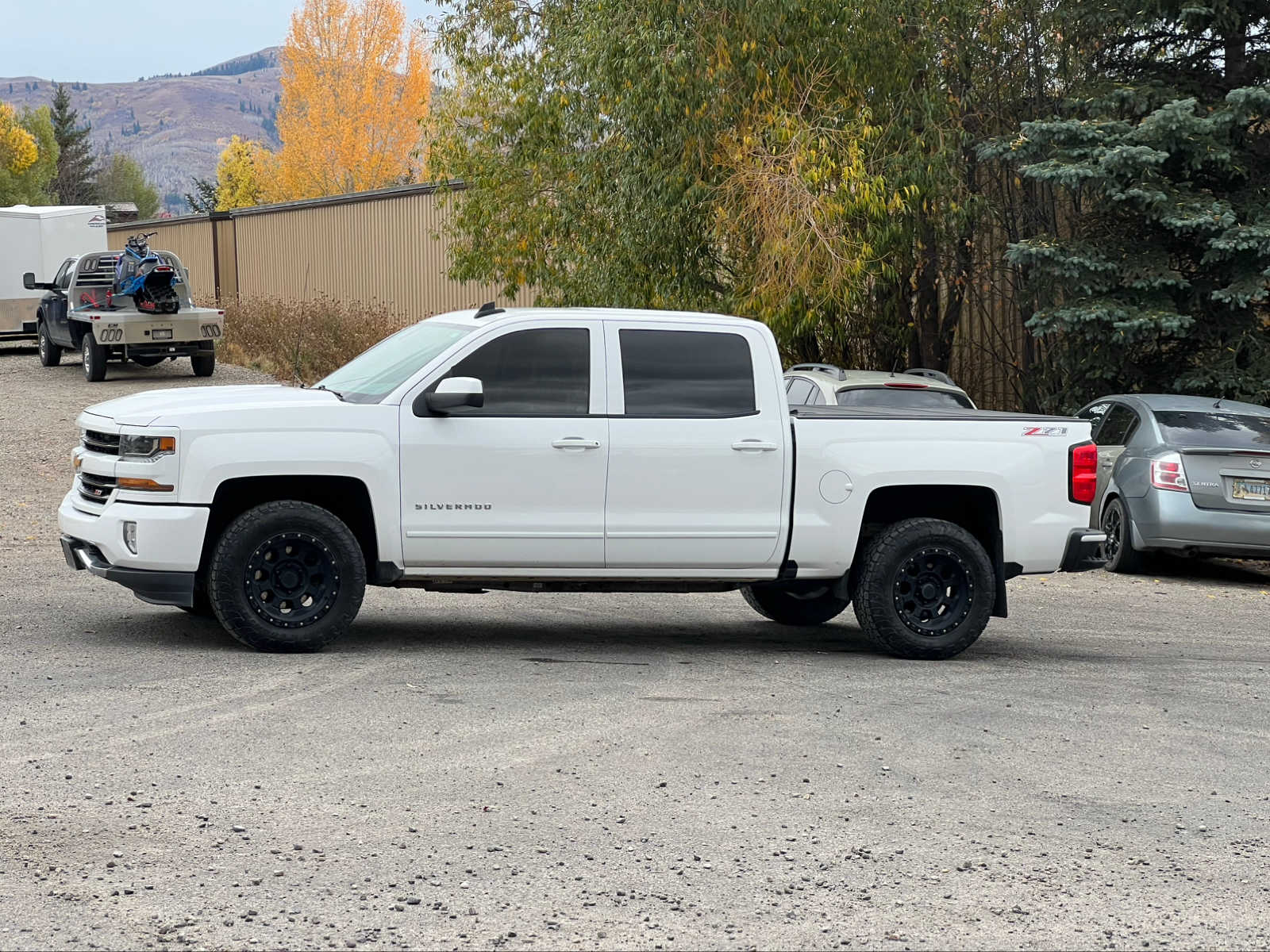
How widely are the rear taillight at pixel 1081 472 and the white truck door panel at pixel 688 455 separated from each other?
5.69 feet

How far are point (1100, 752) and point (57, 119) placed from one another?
325ft

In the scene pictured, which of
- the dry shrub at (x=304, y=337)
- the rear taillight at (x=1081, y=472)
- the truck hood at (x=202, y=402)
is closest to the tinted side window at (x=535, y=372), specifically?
the truck hood at (x=202, y=402)

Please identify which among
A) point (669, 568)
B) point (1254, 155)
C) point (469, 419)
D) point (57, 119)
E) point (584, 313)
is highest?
point (57, 119)

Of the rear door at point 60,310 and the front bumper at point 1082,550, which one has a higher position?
the rear door at point 60,310

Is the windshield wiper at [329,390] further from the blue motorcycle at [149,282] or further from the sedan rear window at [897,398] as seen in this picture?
the blue motorcycle at [149,282]

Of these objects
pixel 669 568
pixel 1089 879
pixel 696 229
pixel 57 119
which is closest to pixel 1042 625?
pixel 669 568

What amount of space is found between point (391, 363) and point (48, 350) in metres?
18.9

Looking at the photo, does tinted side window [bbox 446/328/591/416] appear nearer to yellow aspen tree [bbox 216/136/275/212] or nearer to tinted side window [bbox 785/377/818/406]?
tinted side window [bbox 785/377/818/406]

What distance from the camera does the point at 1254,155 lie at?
56.6 feet

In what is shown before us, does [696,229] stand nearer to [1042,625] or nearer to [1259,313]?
[1259,313]

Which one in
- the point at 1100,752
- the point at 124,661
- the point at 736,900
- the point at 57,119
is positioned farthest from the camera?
the point at 57,119

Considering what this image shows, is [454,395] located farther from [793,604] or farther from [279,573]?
[793,604]

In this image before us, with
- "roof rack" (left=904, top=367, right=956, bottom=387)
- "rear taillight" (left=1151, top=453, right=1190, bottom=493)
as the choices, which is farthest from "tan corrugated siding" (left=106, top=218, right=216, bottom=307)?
"rear taillight" (left=1151, top=453, right=1190, bottom=493)

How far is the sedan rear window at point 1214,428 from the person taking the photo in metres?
13.3
